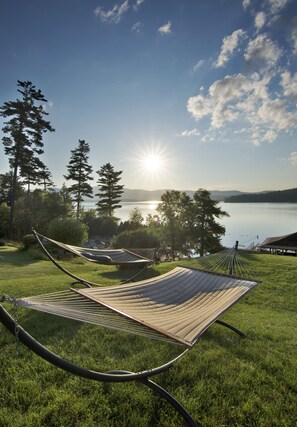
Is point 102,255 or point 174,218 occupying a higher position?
point 102,255

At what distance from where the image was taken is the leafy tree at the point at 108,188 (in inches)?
1259

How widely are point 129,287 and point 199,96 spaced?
390 inches

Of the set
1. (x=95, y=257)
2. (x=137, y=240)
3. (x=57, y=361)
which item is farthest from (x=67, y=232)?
(x=57, y=361)

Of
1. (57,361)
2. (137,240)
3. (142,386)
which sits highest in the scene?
(57,361)

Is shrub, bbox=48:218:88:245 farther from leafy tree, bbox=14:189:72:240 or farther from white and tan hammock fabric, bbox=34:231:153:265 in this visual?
white and tan hammock fabric, bbox=34:231:153:265

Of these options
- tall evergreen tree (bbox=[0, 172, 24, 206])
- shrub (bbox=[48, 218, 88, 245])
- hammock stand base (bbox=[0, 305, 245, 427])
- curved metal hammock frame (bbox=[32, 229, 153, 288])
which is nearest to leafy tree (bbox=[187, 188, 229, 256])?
shrub (bbox=[48, 218, 88, 245])

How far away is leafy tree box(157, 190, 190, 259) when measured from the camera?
2355 cm

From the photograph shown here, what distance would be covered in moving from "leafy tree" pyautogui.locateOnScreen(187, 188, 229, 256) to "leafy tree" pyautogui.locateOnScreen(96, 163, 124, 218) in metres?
13.7

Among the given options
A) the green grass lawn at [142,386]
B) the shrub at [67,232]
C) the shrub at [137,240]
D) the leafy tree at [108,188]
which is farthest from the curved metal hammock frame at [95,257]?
the leafy tree at [108,188]

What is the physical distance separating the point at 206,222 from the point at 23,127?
17067 millimetres

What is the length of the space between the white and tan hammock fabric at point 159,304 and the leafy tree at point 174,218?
19.9 meters

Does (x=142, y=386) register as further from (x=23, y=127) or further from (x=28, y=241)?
(x=23, y=127)

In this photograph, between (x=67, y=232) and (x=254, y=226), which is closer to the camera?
(x=67, y=232)

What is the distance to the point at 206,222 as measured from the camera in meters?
21.6
